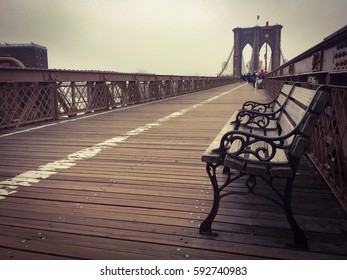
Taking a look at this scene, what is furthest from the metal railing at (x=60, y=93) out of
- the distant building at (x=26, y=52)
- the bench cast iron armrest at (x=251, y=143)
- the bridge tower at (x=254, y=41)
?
the bridge tower at (x=254, y=41)

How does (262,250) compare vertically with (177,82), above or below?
below

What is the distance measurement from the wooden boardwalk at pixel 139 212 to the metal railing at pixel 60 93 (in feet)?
11.5

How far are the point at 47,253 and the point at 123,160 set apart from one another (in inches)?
96.1

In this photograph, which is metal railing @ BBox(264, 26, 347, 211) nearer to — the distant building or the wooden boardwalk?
the wooden boardwalk

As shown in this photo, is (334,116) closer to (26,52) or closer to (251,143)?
(251,143)

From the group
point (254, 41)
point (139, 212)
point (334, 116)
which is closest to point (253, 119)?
point (334, 116)

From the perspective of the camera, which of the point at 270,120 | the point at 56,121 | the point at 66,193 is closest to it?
the point at 66,193

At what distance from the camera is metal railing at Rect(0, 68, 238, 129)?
8.17 metres

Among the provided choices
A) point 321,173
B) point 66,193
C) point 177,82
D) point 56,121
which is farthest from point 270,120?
point 177,82

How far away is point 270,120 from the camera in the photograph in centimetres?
461

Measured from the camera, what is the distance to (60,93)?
9984 mm

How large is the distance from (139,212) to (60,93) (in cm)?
803

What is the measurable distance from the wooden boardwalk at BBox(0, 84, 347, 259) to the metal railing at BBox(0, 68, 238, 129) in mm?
3507
